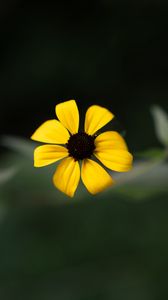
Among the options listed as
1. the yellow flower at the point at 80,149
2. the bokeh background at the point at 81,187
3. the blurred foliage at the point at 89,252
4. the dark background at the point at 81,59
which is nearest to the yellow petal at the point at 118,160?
the yellow flower at the point at 80,149

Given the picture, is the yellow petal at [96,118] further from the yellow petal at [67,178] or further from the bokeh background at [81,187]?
the bokeh background at [81,187]

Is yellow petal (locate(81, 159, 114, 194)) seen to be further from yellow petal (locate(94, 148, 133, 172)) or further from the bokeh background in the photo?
the bokeh background

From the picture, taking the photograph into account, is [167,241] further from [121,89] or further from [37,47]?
[37,47]

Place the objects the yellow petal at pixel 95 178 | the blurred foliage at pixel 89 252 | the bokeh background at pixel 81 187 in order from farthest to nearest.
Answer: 1. the blurred foliage at pixel 89 252
2. the bokeh background at pixel 81 187
3. the yellow petal at pixel 95 178

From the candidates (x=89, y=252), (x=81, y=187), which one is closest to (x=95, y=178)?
(x=81, y=187)

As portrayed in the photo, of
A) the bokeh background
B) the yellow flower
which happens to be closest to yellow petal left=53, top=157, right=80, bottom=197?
the yellow flower

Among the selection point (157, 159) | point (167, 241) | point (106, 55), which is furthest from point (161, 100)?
point (157, 159)
